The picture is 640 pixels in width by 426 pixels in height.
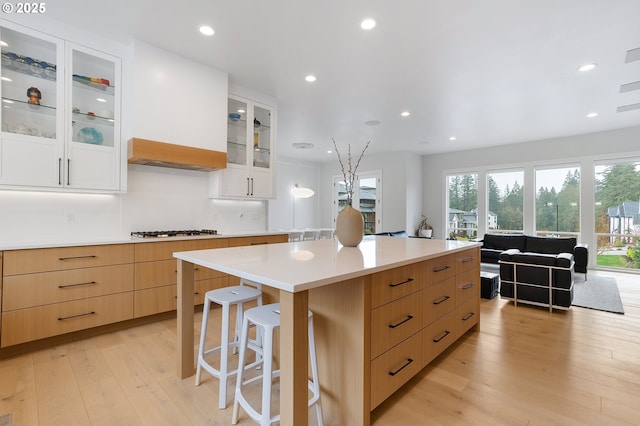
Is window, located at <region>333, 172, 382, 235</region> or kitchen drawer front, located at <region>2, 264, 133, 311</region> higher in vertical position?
window, located at <region>333, 172, 382, 235</region>

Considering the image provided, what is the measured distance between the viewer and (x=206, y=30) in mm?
2609

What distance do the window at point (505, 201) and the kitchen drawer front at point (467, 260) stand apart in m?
5.05

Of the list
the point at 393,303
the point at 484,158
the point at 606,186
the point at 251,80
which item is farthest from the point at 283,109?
the point at 606,186

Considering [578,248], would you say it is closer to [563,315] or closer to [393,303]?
[563,315]

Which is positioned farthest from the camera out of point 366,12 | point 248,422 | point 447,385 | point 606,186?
point 606,186

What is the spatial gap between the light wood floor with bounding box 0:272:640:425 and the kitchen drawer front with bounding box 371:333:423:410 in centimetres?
13

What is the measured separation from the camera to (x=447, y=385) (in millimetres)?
1917

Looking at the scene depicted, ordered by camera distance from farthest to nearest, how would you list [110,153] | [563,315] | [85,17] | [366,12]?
[563,315], [110,153], [85,17], [366,12]

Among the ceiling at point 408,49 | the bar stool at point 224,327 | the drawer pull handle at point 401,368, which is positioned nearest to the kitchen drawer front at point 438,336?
the drawer pull handle at point 401,368

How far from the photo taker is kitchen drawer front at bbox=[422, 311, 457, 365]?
1.99m

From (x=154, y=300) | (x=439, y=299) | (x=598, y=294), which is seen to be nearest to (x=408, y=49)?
(x=439, y=299)

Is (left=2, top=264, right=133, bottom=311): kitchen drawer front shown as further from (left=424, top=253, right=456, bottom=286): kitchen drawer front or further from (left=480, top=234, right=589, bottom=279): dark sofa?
(left=480, top=234, right=589, bottom=279): dark sofa

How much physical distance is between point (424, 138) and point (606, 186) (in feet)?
11.6

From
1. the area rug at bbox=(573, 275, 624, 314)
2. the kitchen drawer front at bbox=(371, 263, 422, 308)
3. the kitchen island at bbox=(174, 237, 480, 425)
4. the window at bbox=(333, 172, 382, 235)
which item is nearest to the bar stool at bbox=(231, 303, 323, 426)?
the kitchen island at bbox=(174, 237, 480, 425)
